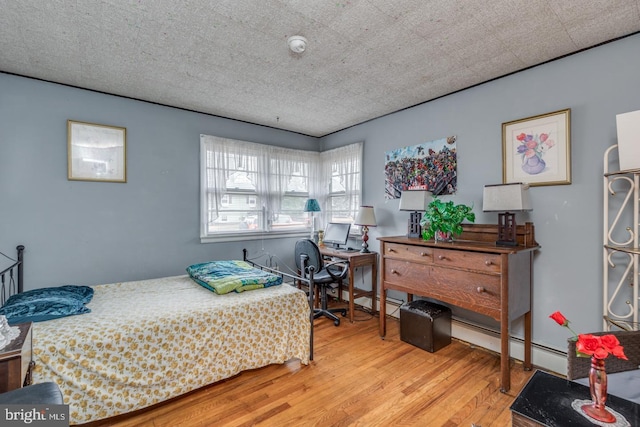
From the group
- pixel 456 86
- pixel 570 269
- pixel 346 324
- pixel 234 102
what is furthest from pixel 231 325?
pixel 456 86

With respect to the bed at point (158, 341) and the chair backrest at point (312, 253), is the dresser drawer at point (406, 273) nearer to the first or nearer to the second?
the chair backrest at point (312, 253)

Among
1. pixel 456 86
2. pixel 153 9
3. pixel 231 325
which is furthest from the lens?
pixel 456 86

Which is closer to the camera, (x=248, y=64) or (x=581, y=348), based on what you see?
(x=581, y=348)

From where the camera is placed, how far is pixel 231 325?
2117mm

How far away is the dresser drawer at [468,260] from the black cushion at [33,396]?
2.42 m

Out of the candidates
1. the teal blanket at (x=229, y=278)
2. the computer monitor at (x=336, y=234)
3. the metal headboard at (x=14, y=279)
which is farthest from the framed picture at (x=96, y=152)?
the computer monitor at (x=336, y=234)

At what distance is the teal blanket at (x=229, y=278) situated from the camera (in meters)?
2.39

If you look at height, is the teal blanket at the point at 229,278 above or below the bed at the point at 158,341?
above

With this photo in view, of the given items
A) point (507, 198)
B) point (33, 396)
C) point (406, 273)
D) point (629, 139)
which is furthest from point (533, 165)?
point (33, 396)

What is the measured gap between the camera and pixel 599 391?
42.2 inches

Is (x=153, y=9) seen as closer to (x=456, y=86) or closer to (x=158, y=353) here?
(x=158, y=353)

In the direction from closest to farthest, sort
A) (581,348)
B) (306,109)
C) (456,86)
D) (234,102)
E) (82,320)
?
(581,348) → (82,320) → (456,86) → (234,102) → (306,109)

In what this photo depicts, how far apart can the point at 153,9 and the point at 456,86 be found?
A: 2.47 m

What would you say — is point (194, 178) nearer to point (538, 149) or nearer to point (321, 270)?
point (321, 270)
